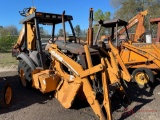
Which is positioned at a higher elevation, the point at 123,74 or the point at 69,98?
the point at 123,74

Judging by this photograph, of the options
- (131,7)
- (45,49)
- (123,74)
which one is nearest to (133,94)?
(123,74)

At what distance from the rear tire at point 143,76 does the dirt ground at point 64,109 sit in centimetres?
89

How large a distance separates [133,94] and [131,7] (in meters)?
27.1

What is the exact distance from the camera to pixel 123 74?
5312mm

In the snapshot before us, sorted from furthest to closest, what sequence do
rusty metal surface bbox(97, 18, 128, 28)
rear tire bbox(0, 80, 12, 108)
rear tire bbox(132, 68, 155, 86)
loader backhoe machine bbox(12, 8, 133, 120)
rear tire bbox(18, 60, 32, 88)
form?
rusty metal surface bbox(97, 18, 128, 28), rear tire bbox(132, 68, 155, 86), rear tire bbox(18, 60, 32, 88), rear tire bbox(0, 80, 12, 108), loader backhoe machine bbox(12, 8, 133, 120)

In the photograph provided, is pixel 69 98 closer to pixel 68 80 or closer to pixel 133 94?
pixel 68 80

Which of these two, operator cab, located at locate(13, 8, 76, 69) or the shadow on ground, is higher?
operator cab, located at locate(13, 8, 76, 69)

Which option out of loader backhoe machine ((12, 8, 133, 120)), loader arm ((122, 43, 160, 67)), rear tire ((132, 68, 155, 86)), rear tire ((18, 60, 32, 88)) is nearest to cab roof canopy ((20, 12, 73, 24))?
loader backhoe machine ((12, 8, 133, 120))

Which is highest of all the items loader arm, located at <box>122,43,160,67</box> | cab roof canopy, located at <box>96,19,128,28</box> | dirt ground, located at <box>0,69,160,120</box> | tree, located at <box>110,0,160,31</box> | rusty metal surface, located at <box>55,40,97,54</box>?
tree, located at <box>110,0,160,31</box>

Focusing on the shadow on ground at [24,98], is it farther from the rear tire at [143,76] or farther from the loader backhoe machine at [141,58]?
the rear tire at [143,76]

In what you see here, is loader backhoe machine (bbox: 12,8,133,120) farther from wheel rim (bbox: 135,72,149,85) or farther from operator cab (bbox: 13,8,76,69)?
wheel rim (bbox: 135,72,149,85)

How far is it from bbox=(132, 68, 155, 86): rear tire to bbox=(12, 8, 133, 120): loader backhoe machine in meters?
2.14

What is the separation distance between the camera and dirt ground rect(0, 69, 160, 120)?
15.5ft

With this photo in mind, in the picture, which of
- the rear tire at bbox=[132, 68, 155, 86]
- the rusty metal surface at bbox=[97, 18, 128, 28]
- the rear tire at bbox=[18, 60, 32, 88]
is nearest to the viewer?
the rear tire at bbox=[18, 60, 32, 88]
